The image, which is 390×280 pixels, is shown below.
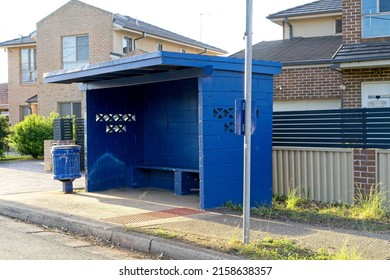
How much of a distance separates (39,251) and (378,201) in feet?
19.6

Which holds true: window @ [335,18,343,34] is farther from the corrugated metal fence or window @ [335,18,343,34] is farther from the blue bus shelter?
the corrugated metal fence

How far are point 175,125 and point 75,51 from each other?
54.1 ft

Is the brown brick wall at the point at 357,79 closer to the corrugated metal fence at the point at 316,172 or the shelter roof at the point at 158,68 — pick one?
the corrugated metal fence at the point at 316,172

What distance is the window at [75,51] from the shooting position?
27072 mm

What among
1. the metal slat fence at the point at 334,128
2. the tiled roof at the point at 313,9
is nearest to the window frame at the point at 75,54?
the tiled roof at the point at 313,9

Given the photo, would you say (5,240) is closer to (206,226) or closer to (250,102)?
(206,226)

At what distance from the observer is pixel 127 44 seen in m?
27.3

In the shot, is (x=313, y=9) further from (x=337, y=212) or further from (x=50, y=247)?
(x=50, y=247)

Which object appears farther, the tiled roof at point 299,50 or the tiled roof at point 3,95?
the tiled roof at point 3,95

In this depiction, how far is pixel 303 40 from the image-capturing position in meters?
21.1

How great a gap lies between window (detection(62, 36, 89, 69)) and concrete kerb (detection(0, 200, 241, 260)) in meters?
16.9

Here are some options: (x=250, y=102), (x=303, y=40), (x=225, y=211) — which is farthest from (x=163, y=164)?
(x=303, y=40)

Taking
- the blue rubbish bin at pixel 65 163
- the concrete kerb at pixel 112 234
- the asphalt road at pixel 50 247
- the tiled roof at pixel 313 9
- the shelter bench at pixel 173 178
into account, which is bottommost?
the asphalt road at pixel 50 247

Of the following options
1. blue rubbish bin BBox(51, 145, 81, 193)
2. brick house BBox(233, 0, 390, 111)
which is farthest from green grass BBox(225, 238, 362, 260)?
brick house BBox(233, 0, 390, 111)
